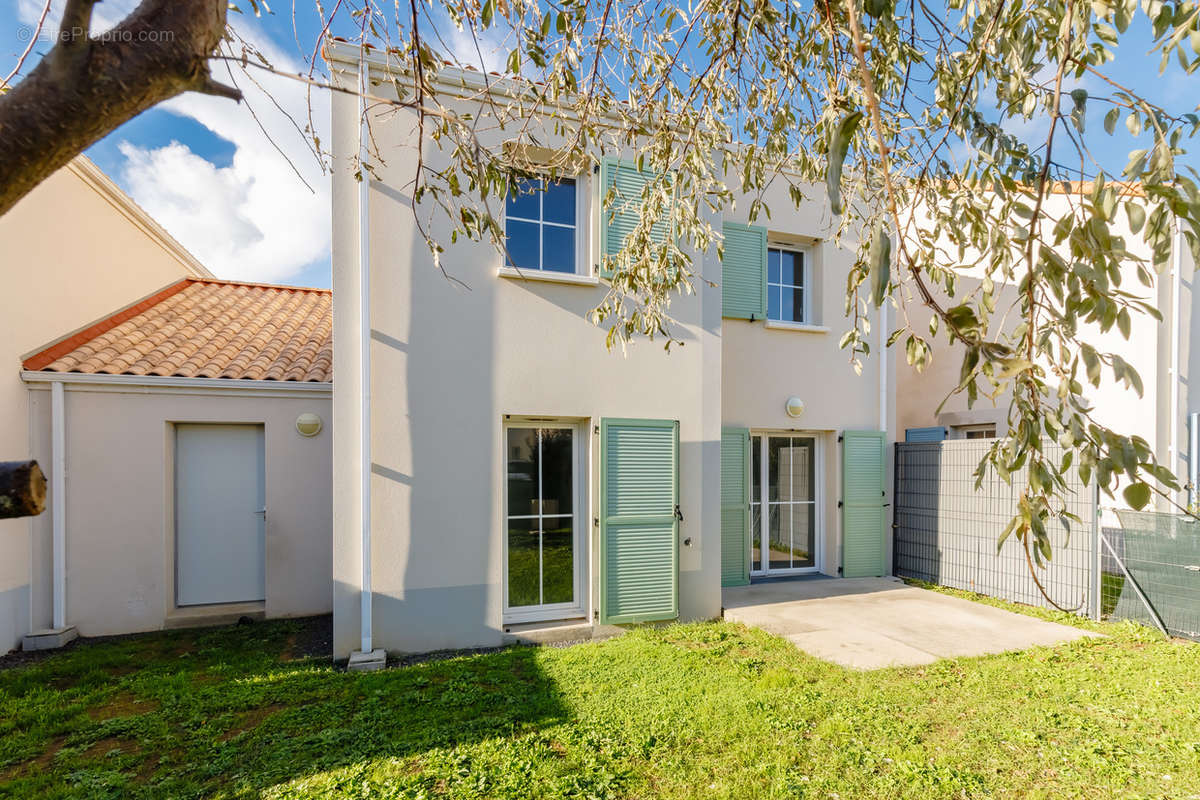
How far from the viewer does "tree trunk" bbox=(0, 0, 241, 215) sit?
125 cm

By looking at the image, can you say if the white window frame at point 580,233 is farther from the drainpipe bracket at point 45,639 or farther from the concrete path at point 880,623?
the drainpipe bracket at point 45,639

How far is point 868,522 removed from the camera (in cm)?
840

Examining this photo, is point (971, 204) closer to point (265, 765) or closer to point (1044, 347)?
point (1044, 347)

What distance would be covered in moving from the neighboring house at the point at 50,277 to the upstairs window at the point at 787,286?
7858 millimetres

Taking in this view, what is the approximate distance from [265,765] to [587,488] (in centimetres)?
349

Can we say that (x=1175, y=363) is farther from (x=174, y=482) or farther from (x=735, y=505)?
(x=174, y=482)

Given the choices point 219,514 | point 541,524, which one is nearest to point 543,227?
point 541,524

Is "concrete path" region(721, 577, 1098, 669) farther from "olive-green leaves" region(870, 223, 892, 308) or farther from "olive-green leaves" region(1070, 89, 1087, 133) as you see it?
"olive-green leaves" region(870, 223, 892, 308)

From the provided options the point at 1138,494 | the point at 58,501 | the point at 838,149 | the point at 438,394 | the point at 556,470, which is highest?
the point at 838,149

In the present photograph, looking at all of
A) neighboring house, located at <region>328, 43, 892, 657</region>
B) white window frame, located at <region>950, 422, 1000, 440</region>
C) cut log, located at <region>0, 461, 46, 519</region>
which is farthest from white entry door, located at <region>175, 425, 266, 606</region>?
white window frame, located at <region>950, 422, 1000, 440</region>

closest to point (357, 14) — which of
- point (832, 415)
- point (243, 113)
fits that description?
point (243, 113)

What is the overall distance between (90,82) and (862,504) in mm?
8800

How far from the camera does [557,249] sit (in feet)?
20.6

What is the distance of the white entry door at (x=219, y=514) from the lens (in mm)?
6629
